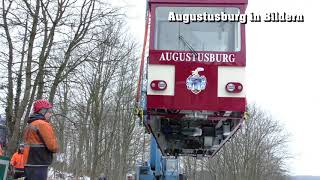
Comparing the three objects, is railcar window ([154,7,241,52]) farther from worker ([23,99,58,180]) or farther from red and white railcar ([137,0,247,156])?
worker ([23,99,58,180])

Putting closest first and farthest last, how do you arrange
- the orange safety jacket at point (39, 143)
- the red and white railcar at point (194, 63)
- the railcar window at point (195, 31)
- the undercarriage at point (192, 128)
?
1. the orange safety jacket at point (39, 143)
2. the red and white railcar at point (194, 63)
3. the undercarriage at point (192, 128)
4. the railcar window at point (195, 31)

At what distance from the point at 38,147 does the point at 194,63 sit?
13.6 feet

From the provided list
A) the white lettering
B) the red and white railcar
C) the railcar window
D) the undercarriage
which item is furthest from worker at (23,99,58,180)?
the white lettering

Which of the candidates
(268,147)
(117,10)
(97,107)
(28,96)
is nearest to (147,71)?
(28,96)

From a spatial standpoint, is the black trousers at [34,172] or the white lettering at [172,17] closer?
the black trousers at [34,172]

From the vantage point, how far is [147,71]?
10.2m

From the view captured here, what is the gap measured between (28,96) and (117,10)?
12.6ft

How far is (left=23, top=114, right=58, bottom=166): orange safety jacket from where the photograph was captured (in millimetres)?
6805

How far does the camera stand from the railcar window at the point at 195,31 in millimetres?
10227

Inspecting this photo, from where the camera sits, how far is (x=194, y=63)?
33.1ft

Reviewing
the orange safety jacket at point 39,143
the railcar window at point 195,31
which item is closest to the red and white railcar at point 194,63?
the railcar window at point 195,31

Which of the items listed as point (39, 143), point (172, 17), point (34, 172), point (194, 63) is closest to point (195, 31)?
point (172, 17)

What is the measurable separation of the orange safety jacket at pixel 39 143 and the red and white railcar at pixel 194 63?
10.9 feet

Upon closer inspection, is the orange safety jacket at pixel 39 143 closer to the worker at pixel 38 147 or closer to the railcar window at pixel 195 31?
the worker at pixel 38 147
